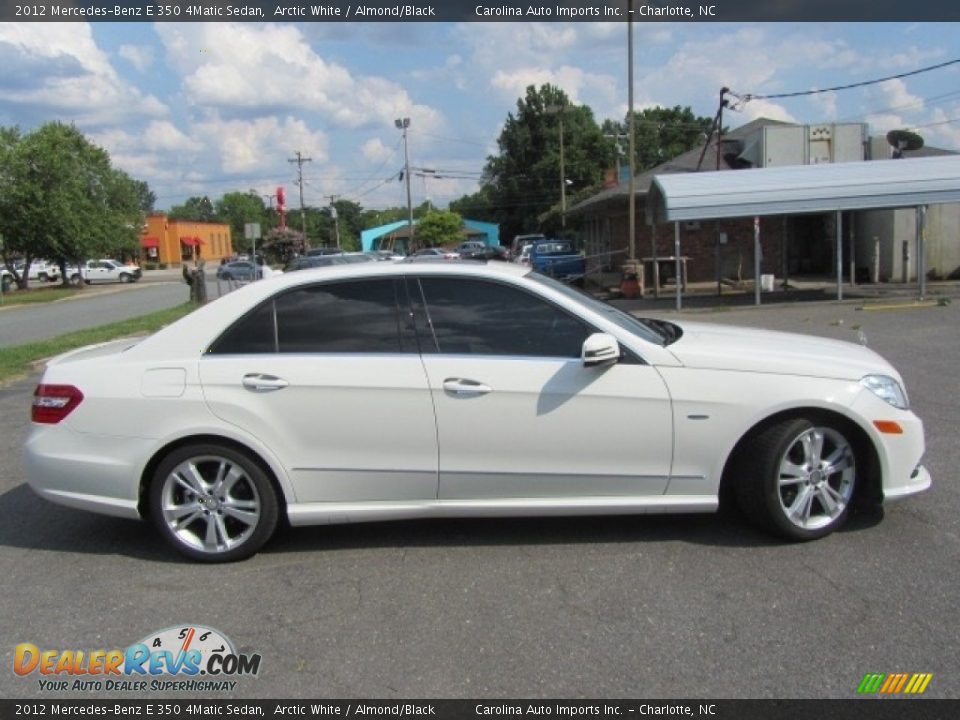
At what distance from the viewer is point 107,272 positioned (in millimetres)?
58844

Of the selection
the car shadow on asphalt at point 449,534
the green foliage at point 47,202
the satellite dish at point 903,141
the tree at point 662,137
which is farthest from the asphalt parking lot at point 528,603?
the tree at point 662,137

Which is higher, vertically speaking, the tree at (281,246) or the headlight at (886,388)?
the tree at (281,246)

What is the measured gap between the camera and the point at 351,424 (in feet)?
14.5

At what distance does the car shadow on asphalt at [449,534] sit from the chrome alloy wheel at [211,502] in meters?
0.23

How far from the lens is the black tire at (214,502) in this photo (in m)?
4.46

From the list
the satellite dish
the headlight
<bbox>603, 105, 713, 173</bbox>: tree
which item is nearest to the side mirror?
the headlight

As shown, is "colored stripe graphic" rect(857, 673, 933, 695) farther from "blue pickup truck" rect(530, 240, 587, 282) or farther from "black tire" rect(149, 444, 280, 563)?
"blue pickup truck" rect(530, 240, 587, 282)

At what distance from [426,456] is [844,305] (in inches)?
655

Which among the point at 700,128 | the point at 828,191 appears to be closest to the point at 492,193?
the point at 700,128

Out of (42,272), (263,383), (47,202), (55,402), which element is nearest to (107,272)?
(42,272)

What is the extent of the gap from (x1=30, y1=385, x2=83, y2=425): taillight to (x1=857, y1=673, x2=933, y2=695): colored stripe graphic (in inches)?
157

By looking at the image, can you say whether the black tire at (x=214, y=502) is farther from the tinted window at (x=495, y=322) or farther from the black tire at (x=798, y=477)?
the black tire at (x=798, y=477)

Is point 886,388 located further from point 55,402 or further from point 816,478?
point 55,402
